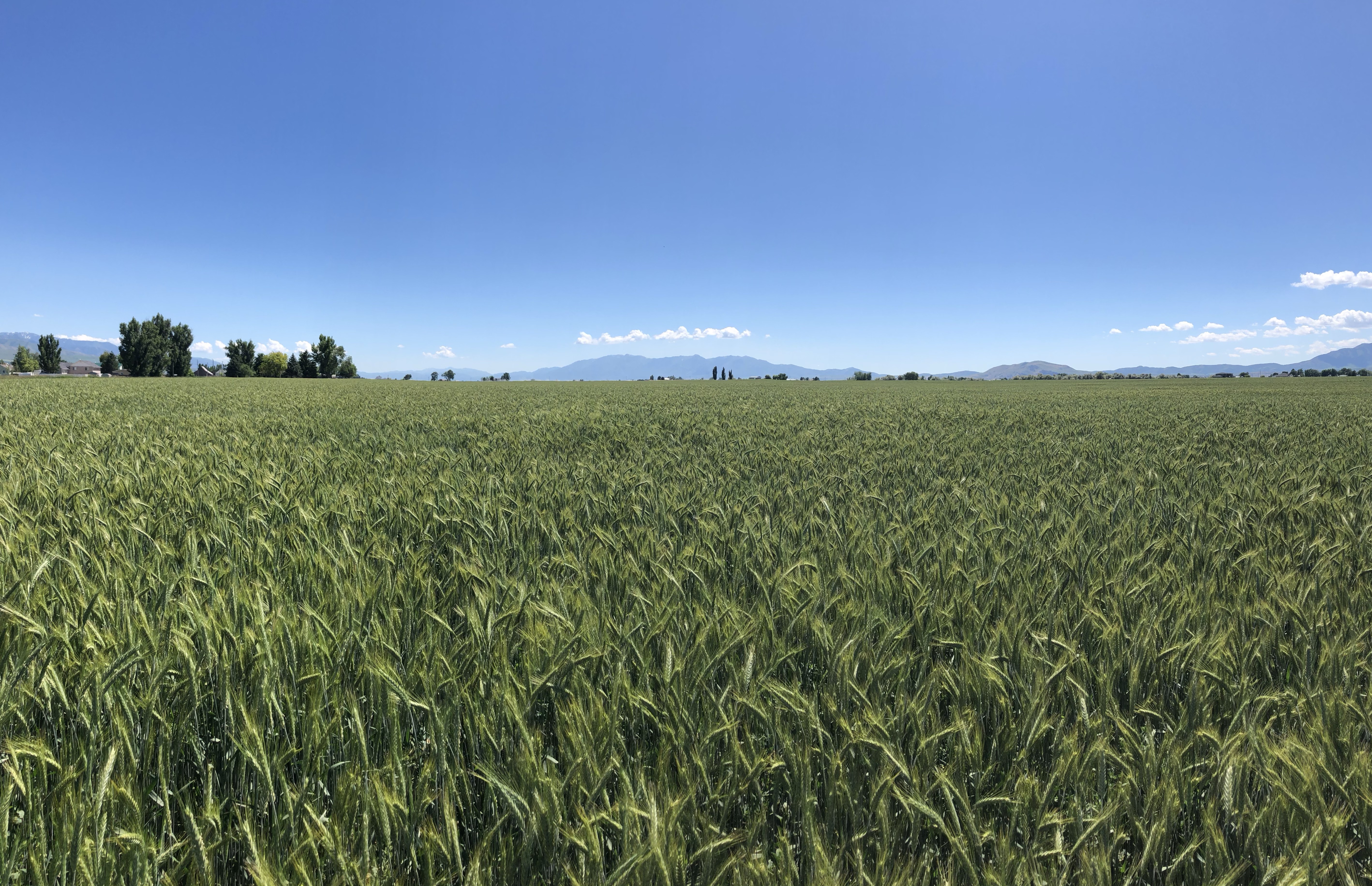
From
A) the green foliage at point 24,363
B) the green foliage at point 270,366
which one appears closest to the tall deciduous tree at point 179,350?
the green foliage at point 270,366

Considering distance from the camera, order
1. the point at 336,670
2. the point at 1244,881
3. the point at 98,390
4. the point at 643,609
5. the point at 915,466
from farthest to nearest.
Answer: the point at 98,390 < the point at 915,466 < the point at 643,609 < the point at 336,670 < the point at 1244,881

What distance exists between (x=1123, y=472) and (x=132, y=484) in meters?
7.16

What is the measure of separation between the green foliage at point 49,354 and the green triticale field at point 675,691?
563 feet

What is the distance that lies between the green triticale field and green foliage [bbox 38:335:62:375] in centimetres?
17167

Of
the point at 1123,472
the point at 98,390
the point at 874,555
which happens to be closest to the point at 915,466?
the point at 1123,472

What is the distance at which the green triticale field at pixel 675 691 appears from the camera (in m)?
1.03

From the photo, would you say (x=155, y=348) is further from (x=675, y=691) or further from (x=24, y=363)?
(x=675, y=691)

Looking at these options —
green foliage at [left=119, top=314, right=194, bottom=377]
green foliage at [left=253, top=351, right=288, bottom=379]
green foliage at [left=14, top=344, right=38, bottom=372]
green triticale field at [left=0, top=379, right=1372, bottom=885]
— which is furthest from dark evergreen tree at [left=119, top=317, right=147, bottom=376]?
green triticale field at [left=0, top=379, right=1372, bottom=885]

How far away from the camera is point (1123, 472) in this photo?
16.0 ft

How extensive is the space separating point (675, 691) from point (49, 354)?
179428 mm

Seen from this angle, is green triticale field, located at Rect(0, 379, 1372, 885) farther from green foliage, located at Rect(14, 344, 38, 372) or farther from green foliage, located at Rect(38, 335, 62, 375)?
green foliage, located at Rect(14, 344, 38, 372)

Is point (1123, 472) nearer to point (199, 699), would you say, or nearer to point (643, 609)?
point (643, 609)

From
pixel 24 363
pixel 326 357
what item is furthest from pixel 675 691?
pixel 24 363

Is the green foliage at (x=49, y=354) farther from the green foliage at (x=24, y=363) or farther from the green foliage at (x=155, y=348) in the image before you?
the green foliage at (x=155, y=348)
